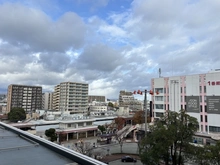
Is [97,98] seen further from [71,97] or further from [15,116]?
[15,116]

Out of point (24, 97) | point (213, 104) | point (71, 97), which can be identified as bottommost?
point (213, 104)

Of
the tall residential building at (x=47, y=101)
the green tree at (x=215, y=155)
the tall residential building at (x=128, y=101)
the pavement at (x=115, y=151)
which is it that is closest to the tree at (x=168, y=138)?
the green tree at (x=215, y=155)

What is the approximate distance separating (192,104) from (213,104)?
2.67 meters

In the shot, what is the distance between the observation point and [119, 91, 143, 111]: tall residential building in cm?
7805

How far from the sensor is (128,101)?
83.5m

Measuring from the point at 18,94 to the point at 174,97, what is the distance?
4655 cm

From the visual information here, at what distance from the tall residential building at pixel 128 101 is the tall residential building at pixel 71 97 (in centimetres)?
2498

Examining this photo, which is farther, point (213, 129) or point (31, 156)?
point (213, 129)

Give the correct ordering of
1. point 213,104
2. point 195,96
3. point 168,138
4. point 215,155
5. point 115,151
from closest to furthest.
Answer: point 215,155 → point 168,138 → point 213,104 → point 195,96 → point 115,151

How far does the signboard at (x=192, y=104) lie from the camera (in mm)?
22953

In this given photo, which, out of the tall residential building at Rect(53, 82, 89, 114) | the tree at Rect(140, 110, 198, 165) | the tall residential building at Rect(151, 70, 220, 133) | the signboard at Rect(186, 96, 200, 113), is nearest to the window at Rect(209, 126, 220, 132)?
the tall residential building at Rect(151, 70, 220, 133)

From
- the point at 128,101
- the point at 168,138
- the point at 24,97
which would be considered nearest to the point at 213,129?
the point at 168,138

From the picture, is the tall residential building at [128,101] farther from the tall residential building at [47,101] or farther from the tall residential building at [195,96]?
the tall residential building at [195,96]

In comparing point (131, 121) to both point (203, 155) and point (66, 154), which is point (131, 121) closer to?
point (203, 155)
